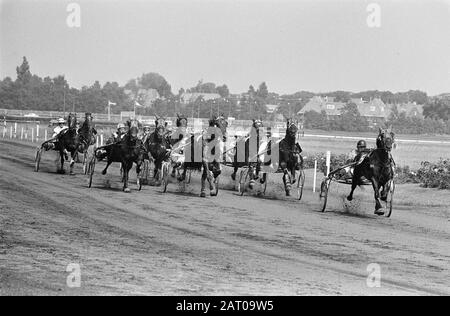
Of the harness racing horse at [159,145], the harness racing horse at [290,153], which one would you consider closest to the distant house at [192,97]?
the harness racing horse at [159,145]

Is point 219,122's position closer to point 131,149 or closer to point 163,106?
point 131,149

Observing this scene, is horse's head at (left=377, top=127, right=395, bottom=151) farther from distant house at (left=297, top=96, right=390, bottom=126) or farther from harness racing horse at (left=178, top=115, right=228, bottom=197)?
distant house at (left=297, top=96, right=390, bottom=126)

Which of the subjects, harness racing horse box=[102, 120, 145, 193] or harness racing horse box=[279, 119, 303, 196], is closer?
harness racing horse box=[102, 120, 145, 193]

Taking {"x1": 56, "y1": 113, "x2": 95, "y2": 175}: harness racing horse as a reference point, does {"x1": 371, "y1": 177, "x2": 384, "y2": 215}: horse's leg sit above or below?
below

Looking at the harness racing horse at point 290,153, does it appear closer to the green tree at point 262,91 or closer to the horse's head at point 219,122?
the horse's head at point 219,122

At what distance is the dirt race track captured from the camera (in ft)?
29.5

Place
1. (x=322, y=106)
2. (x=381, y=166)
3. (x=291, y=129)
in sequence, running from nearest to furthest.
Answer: (x=381, y=166), (x=291, y=129), (x=322, y=106)

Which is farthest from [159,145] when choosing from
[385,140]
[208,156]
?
[385,140]

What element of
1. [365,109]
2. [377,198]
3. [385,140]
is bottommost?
[377,198]

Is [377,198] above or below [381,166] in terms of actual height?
below

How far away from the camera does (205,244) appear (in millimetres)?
12133

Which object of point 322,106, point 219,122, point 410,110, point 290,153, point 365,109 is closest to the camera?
point 290,153

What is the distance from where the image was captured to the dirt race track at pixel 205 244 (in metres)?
8.98

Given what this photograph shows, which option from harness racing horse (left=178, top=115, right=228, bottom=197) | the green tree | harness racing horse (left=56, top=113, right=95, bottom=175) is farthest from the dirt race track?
the green tree
